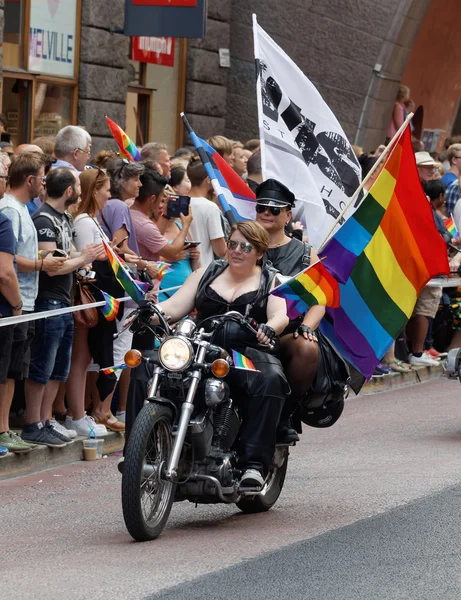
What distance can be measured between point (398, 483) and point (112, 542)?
2446 millimetres

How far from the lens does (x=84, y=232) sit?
33.1 feet

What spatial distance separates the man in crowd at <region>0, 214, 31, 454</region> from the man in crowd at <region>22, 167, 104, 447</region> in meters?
0.29

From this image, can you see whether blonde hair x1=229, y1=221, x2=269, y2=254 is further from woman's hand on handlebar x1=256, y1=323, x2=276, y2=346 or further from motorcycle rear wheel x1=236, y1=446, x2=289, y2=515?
motorcycle rear wheel x1=236, y1=446, x2=289, y2=515

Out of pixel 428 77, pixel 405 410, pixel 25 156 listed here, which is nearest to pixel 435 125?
pixel 428 77

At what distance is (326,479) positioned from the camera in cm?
911

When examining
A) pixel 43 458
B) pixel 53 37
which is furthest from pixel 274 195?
pixel 53 37

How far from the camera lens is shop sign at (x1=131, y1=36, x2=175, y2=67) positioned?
18.7m

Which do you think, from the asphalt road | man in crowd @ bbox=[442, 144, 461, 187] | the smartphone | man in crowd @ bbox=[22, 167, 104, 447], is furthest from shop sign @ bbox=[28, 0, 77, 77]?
the asphalt road

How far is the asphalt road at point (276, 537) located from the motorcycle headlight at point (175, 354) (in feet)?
2.99

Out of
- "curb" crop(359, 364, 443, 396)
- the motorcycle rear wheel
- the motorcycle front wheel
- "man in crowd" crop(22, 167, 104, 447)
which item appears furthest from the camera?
"curb" crop(359, 364, 443, 396)

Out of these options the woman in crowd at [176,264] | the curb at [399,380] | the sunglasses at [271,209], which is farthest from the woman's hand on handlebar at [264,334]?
the curb at [399,380]

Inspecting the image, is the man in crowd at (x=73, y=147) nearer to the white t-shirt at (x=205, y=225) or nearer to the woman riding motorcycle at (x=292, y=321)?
the white t-shirt at (x=205, y=225)

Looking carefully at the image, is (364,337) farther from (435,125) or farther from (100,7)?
(435,125)

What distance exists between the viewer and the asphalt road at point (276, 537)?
19.6 ft
